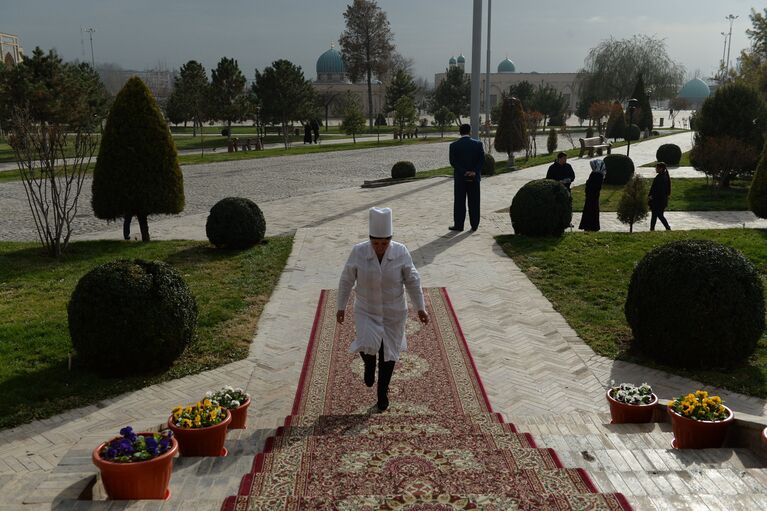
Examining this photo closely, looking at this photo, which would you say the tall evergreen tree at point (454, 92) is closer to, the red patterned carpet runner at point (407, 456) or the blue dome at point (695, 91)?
the red patterned carpet runner at point (407, 456)

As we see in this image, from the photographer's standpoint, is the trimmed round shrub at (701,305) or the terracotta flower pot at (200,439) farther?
the trimmed round shrub at (701,305)

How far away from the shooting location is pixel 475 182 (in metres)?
12.6

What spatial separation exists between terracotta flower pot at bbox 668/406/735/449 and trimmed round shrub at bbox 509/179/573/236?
298 inches

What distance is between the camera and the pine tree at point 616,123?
4016cm

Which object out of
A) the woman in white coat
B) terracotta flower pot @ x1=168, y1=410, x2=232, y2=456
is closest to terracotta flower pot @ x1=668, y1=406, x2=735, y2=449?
the woman in white coat

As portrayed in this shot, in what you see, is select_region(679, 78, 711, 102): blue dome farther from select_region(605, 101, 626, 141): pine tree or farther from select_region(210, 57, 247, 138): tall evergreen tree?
select_region(210, 57, 247, 138): tall evergreen tree

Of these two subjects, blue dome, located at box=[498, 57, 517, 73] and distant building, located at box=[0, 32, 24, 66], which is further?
blue dome, located at box=[498, 57, 517, 73]

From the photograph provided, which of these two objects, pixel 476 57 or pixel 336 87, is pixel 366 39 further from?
pixel 476 57

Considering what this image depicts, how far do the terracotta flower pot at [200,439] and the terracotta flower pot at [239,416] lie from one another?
571 mm

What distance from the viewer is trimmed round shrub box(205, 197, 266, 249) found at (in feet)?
37.6

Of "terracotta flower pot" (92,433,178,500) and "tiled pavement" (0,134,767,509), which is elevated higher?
"terracotta flower pot" (92,433,178,500)

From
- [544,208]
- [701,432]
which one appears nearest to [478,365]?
[701,432]

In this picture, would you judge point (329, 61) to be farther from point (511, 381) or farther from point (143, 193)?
point (511, 381)

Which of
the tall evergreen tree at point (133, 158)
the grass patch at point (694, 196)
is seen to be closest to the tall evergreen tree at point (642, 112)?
the grass patch at point (694, 196)
